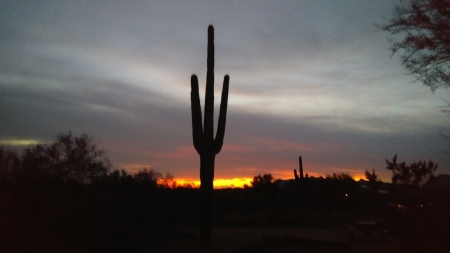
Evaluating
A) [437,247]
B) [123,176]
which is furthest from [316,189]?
[437,247]

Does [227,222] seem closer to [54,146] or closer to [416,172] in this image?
[54,146]

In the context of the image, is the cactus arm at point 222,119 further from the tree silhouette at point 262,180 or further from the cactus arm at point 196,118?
the tree silhouette at point 262,180

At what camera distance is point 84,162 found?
29.7m

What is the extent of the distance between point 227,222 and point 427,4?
2306 cm

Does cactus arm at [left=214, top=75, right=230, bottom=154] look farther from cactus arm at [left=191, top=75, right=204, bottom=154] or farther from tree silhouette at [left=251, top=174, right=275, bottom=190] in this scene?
tree silhouette at [left=251, top=174, right=275, bottom=190]

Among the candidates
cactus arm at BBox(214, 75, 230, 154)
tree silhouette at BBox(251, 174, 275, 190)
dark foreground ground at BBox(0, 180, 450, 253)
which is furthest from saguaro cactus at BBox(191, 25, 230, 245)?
tree silhouette at BBox(251, 174, 275, 190)

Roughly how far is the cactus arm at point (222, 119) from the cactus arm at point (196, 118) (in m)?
0.87

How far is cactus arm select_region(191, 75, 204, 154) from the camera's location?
24.4 metres

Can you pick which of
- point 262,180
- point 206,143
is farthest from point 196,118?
point 262,180

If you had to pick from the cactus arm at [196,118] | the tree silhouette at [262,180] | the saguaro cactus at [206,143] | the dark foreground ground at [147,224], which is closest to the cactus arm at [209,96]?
the saguaro cactus at [206,143]

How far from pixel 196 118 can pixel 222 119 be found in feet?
5.46

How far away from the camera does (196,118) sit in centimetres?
2444

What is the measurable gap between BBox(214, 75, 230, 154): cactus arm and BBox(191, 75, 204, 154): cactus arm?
2.85 ft

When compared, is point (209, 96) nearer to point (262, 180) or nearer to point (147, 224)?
point (147, 224)
